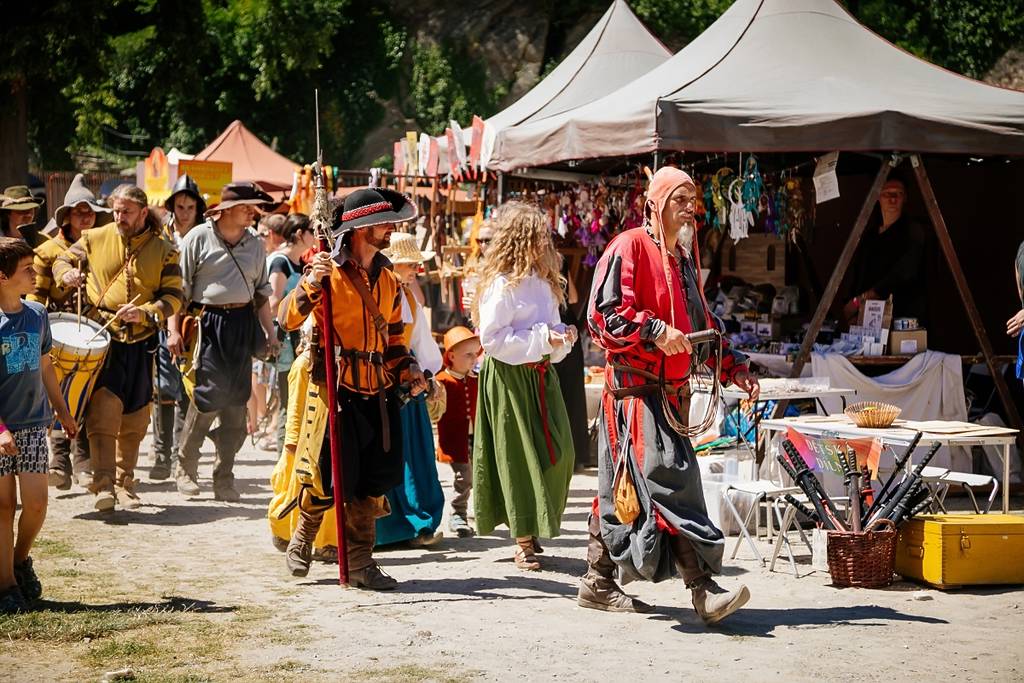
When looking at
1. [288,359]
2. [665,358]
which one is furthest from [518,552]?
[288,359]

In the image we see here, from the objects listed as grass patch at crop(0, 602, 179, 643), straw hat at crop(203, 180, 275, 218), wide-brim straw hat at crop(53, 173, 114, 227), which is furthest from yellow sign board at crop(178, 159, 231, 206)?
grass patch at crop(0, 602, 179, 643)

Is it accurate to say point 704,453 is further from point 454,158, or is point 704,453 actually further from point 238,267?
point 454,158

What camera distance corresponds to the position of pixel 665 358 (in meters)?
5.16

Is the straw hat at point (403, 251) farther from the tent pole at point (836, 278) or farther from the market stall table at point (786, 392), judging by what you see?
the tent pole at point (836, 278)

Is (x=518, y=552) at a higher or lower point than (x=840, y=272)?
lower

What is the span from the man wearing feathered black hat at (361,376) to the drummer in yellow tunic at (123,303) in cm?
237

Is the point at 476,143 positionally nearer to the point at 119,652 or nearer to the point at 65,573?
the point at 65,573

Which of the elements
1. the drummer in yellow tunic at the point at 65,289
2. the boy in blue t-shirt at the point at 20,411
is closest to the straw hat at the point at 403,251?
the drummer in yellow tunic at the point at 65,289

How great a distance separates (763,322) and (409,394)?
5.00 m

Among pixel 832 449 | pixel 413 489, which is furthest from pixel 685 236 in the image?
pixel 413 489

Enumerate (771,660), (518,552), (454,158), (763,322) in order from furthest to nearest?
1. (454,158)
2. (763,322)
3. (518,552)
4. (771,660)

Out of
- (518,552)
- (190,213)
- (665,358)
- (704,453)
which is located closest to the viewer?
(665,358)

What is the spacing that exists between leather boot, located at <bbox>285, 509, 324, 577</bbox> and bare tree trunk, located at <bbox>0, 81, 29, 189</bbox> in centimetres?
1703

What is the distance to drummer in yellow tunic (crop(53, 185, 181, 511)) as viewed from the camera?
7812 millimetres
